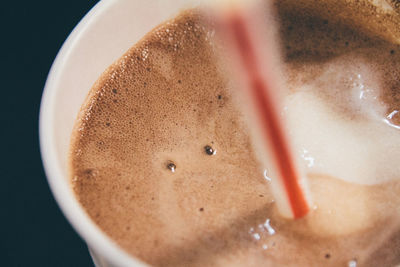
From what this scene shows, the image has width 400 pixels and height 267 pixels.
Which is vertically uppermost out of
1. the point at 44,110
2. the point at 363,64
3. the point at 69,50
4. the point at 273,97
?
the point at 363,64

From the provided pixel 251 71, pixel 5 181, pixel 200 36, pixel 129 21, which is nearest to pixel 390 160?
pixel 251 71

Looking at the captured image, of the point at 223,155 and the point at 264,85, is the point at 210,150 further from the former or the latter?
the point at 264,85

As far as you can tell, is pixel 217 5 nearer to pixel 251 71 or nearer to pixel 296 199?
pixel 251 71

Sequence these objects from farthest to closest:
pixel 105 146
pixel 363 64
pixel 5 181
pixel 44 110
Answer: pixel 5 181
pixel 363 64
pixel 105 146
pixel 44 110

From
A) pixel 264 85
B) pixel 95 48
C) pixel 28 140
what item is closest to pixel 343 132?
pixel 264 85

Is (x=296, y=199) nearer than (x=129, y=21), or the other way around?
(x=296, y=199)

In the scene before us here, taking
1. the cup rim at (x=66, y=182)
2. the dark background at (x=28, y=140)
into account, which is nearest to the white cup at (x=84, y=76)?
the cup rim at (x=66, y=182)

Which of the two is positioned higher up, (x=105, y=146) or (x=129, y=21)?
(x=129, y=21)
